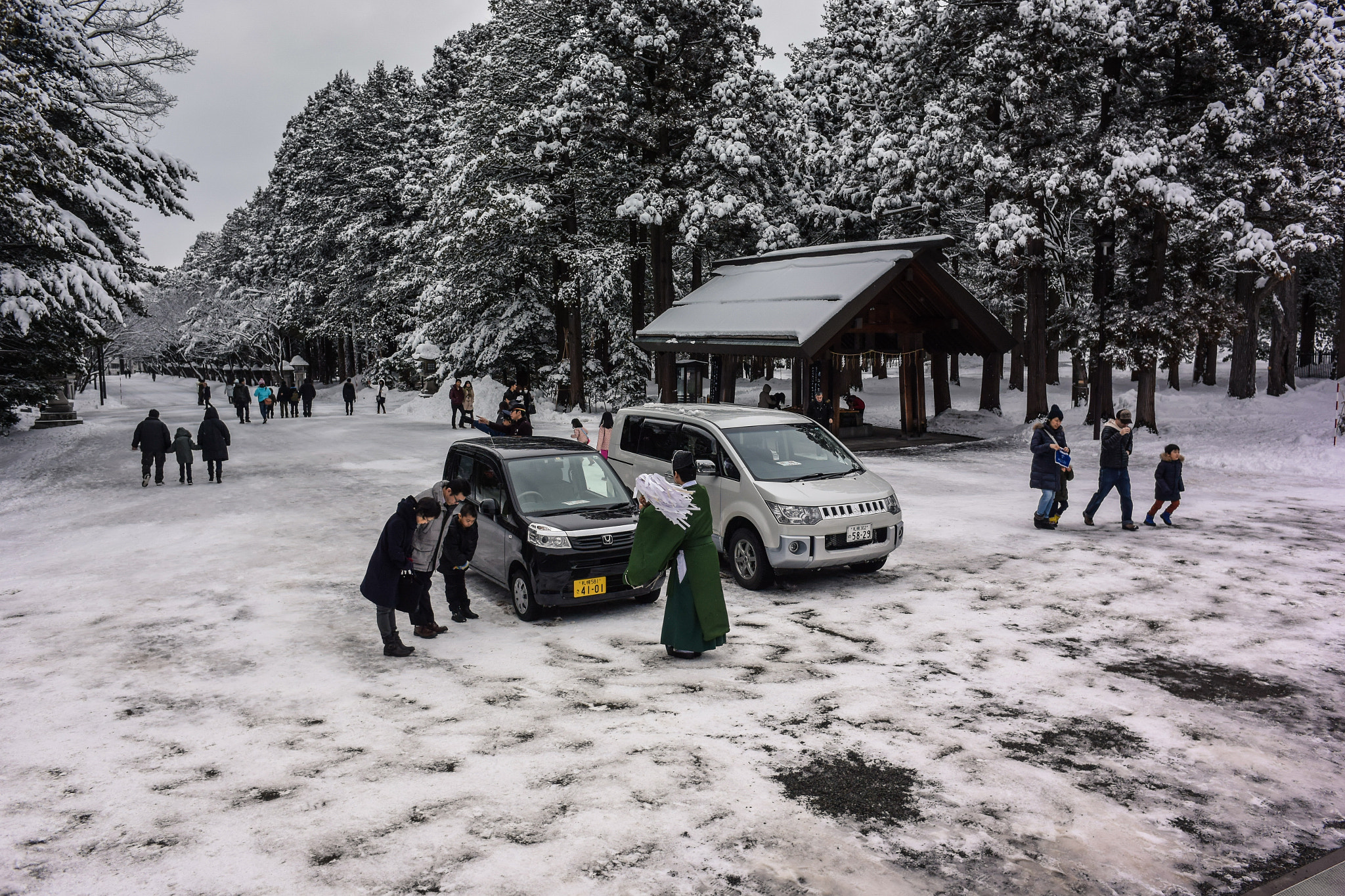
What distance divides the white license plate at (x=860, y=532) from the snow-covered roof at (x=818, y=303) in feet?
38.8

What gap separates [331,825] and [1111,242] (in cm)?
2606

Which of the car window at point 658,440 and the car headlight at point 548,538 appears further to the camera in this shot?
the car window at point 658,440

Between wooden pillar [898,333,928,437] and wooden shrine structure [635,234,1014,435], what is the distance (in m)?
0.03

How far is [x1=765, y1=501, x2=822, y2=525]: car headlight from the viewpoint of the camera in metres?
9.95

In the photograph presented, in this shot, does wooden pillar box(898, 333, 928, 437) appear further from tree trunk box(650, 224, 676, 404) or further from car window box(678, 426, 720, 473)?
car window box(678, 426, 720, 473)

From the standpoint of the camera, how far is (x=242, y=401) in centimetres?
3400

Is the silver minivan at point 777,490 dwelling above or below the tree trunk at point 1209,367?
below

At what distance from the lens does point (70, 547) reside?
42.3 feet

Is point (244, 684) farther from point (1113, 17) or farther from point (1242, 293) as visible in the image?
point (1242, 293)

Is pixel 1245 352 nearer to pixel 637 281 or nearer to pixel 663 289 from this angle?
pixel 663 289

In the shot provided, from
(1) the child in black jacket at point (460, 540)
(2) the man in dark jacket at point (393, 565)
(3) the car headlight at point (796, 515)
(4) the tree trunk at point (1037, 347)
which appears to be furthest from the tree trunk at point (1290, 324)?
(2) the man in dark jacket at point (393, 565)

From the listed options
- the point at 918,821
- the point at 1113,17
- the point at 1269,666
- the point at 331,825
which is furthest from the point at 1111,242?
the point at 331,825

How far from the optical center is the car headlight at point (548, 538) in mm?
8984

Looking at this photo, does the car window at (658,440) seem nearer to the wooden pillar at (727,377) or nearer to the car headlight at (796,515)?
the car headlight at (796,515)
